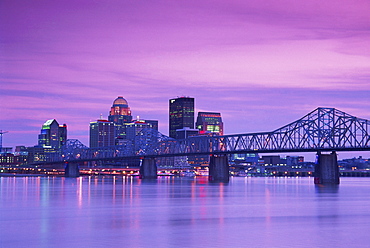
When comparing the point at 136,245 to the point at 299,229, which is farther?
the point at 299,229

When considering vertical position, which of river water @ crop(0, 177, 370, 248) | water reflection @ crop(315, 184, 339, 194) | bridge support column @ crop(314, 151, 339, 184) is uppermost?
bridge support column @ crop(314, 151, 339, 184)

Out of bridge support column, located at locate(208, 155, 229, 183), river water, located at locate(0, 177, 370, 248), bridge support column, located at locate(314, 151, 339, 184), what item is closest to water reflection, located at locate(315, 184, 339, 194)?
bridge support column, located at locate(314, 151, 339, 184)

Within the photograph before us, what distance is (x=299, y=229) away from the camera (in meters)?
41.5

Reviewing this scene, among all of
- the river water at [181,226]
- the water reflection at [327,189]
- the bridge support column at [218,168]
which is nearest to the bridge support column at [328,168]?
the water reflection at [327,189]

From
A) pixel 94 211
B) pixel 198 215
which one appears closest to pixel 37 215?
pixel 94 211

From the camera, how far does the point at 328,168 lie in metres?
141

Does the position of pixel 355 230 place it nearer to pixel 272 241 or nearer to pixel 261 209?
pixel 272 241

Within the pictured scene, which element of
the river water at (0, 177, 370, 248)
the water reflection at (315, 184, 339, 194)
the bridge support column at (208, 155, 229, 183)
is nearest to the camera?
the river water at (0, 177, 370, 248)

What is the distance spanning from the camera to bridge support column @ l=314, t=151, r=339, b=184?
140250mm

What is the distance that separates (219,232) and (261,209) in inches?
873

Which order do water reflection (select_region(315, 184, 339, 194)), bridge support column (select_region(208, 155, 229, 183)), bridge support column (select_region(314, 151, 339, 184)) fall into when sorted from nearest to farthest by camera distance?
water reflection (select_region(315, 184, 339, 194)) → bridge support column (select_region(314, 151, 339, 184)) → bridge support column (select_region(208, 155, 229, 183))

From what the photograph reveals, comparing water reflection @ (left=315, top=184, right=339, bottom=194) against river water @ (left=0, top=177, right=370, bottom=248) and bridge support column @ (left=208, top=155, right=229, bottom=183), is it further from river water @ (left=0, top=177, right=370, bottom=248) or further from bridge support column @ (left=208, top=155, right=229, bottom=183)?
bridge support column @ (left=208, top=155, right=229, bottom=183)

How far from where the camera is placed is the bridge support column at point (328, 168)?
140 metres

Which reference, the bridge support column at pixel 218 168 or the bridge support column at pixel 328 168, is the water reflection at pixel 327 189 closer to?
the bridge support column at pixel 328 168
